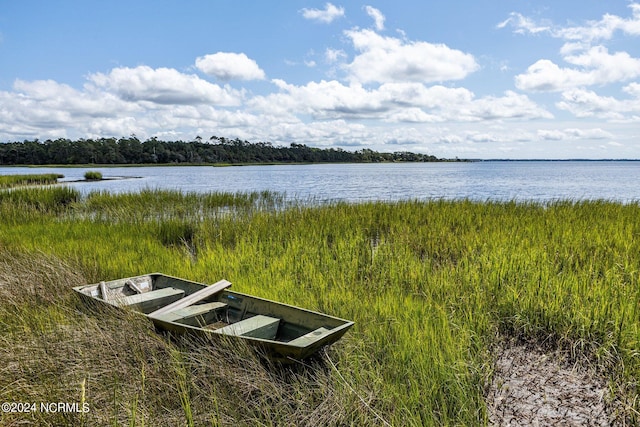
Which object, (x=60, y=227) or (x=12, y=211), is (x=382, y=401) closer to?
(x=60, y=227)

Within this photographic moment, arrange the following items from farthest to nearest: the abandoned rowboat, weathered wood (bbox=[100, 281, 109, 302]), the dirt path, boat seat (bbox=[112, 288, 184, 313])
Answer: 1. weathered wood (bbox=[100, 281, 109, 302])
2. boat seat (bbox=[112, 288, 184, 313])
3. the abandoned rowboat
4. the dirt path

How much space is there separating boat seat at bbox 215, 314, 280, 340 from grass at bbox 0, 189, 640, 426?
0.20 meters

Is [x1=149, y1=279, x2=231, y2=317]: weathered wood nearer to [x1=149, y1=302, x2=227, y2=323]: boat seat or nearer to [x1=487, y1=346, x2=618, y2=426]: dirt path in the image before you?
[x1=149, y1=302, x2=227, y2=323]: boat seat

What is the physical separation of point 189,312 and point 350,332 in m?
1.89

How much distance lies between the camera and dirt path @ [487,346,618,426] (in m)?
3.54

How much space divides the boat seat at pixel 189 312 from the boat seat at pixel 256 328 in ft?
2.22

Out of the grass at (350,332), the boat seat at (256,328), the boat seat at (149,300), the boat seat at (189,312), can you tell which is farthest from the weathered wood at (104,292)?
the boat seat at (256,328)

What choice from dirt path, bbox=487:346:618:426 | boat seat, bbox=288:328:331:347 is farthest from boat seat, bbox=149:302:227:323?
dirt path, bbox=487:346:618:426

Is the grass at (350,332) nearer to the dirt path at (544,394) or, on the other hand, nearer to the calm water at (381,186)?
the dirt path at (544,394)

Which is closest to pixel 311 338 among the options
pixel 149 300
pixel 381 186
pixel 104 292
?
pixel 149 300

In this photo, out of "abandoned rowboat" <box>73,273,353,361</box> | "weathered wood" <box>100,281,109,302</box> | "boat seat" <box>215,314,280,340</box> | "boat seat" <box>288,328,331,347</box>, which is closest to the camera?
"boat seat" <box>288,328,331,347</box>

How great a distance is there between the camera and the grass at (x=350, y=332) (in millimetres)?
3594

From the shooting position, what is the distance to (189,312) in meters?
5.00

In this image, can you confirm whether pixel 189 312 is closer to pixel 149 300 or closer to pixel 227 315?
pixel 227 315
